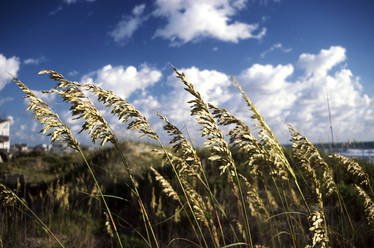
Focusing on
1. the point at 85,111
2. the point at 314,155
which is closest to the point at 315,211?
the point at 314,155

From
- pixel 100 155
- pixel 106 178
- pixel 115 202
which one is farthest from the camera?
pixel 100 155

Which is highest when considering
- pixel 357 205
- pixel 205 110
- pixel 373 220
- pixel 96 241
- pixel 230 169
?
pixel 205 110

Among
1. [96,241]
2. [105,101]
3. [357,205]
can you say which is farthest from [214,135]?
[357,205]

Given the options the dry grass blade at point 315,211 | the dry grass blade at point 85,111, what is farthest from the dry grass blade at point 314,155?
the dry grass blade at point 85,111

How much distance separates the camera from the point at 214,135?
172 cm

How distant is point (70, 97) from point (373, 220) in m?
3.02

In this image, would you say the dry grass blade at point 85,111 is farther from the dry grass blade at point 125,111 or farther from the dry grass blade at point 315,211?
the dry grass blade at point 315,211

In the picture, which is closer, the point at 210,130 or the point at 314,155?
the point at 210,130

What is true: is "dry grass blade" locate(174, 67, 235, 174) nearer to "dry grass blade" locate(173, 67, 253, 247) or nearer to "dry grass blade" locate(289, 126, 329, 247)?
"dry grass blade" locate(173, 67, 253, 247)

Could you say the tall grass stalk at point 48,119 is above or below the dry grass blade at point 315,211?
above

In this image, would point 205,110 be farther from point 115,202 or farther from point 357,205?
point 115,202

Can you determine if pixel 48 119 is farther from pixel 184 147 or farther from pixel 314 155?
pixel 314 155

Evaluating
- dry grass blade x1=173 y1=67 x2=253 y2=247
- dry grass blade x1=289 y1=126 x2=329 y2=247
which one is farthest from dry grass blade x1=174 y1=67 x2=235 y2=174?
dry grass blade x1=289 y1=126 x2=329 y2=247

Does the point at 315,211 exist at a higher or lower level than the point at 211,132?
lower
